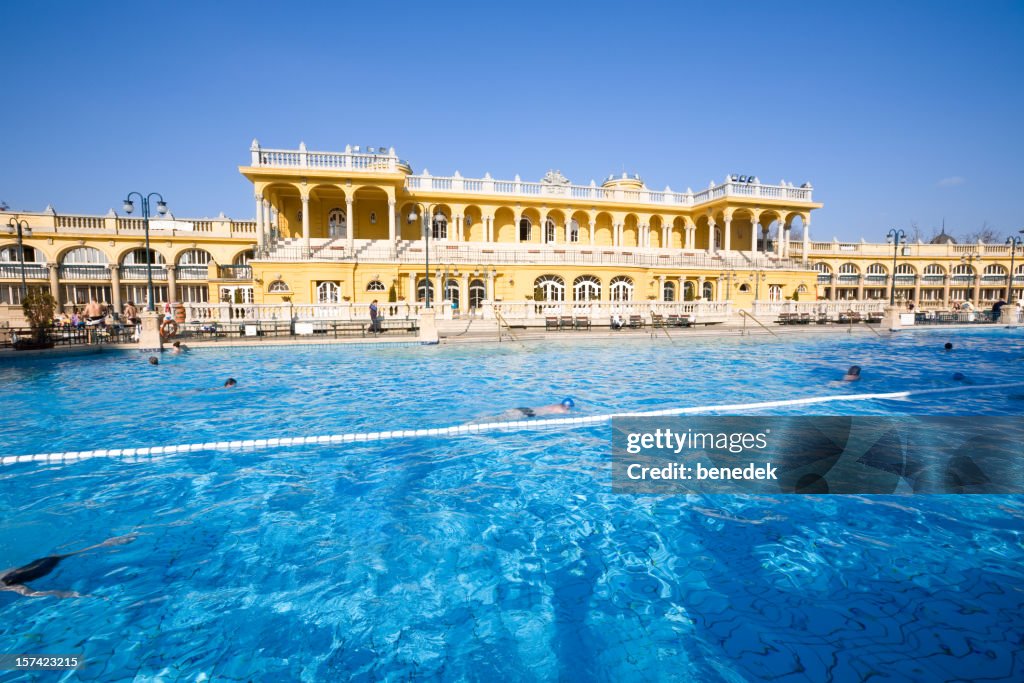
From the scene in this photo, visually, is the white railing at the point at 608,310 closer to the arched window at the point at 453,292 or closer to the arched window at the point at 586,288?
the arched window at the point at 586,288

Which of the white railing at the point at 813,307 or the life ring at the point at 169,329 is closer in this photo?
the life ring at the point at 169,329

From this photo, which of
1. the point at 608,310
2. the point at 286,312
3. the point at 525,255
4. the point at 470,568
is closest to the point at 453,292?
the point at 525,255

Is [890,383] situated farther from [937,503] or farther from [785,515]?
[785,515]

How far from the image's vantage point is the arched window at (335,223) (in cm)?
Answer: 3225

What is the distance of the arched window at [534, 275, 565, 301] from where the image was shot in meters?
30.8

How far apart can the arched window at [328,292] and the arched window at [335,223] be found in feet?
22.1

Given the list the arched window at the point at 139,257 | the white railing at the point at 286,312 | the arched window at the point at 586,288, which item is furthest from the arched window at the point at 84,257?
the arched window at the point at 586,288

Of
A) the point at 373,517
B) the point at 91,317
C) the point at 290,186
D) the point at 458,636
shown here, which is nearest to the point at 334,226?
the point at 290,186

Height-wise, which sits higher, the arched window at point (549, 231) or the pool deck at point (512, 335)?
the arched window at point (549, 231)

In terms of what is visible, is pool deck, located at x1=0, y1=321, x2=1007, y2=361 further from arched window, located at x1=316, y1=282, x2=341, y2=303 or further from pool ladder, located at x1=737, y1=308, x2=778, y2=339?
arched window, located at x1=316, y1=282, x2=341, y2=303

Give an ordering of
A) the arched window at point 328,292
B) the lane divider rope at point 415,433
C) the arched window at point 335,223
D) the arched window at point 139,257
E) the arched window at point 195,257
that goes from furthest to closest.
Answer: the arched window at point 195,257
the arched window at point 139,257
the arched window at point 335,223
the arched window at point 328,292
the lane divider rope at point 415,433

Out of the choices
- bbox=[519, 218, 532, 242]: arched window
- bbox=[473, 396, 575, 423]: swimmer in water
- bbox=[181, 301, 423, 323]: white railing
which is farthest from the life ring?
bbox=[519, 218, 532, 242]: arched window

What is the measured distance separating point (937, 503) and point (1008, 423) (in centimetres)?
472

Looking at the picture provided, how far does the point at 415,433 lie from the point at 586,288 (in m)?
24.9
